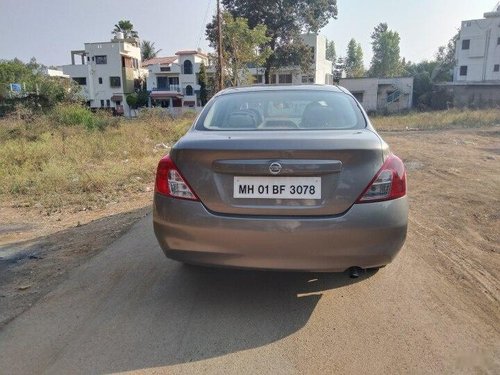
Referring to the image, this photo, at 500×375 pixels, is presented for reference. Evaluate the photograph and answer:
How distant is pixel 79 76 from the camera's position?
53156 mm

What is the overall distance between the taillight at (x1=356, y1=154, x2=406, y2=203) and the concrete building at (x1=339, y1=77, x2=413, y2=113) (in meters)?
43.2

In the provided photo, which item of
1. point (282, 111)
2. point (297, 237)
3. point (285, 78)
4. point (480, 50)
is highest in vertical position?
point (480, 50)

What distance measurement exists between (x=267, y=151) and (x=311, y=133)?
45 centimetres

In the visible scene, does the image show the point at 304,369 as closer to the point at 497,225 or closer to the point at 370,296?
the point at 370,296

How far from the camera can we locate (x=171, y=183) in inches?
107

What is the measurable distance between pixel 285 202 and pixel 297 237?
0.76 ft

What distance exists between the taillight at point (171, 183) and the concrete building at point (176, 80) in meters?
49.1

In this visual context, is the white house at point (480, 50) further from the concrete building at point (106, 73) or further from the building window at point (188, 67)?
the concrete building at point (106, 73)

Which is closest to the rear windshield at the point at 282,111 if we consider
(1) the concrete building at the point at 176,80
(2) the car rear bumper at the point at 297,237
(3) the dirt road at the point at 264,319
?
(2) the car rear bumper at the point at 297,237

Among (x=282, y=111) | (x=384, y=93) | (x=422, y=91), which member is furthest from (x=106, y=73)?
(x=282, y=111)

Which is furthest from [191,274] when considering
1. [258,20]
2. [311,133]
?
[258,20]

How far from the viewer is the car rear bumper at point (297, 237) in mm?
2484

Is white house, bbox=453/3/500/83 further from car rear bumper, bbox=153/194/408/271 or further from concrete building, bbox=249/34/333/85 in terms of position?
car rear bumper, bbox=153/194/408/271

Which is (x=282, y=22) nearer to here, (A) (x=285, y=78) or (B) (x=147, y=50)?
(A) (x=285, y=78)
